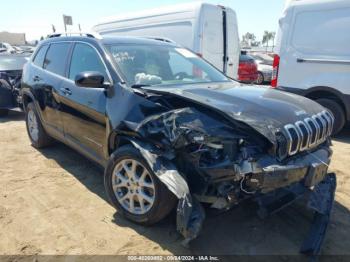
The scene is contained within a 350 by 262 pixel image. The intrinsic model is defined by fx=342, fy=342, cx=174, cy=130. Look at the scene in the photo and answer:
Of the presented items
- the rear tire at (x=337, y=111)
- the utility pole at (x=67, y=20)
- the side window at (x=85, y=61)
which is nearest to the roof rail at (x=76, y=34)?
the side window at (x=85, y=61)

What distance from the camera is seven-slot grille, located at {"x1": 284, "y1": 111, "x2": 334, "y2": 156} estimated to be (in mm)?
2770

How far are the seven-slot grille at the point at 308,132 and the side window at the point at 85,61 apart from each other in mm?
1926

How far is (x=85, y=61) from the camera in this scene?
4.04 m

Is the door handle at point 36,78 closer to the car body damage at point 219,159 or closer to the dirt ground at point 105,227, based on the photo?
the dirt ground at point 105,227

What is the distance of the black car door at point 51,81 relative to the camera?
4480 mm

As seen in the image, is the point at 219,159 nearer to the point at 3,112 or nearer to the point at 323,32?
the point at 323,32

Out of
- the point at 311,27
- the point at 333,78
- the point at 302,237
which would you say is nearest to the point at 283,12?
the point at 311,27

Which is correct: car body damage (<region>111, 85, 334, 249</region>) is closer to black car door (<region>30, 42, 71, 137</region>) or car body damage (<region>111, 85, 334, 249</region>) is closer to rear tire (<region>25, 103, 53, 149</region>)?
black car door (<region>30, 42, 71, 137</region>)

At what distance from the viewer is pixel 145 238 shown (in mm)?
3049

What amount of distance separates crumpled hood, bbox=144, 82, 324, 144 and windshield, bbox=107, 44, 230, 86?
0.30 m

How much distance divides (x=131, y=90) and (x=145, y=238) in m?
1.37

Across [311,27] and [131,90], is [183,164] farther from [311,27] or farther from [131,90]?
[311,27]

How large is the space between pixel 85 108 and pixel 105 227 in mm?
1326

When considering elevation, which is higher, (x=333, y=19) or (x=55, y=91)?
(x=333, y=19)
